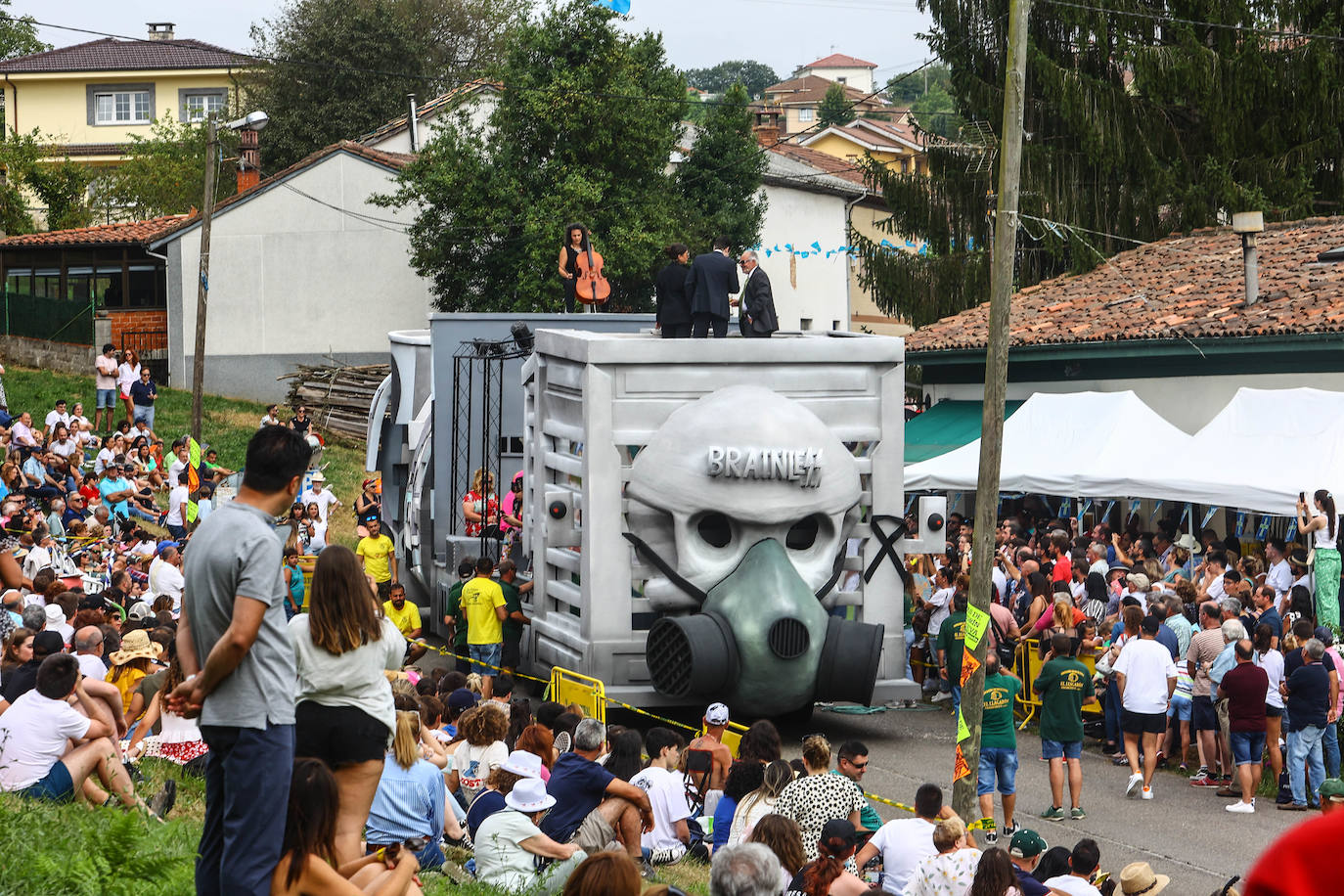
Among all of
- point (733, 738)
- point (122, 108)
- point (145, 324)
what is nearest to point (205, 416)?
point (145, 324)

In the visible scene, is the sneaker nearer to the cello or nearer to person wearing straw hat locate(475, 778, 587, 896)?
person wearing straw hat locate(475, 778, 587, 896)

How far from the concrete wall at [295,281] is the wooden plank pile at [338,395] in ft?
7.70

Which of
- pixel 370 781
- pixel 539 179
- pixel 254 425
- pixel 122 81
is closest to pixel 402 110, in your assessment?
pixel 539 179

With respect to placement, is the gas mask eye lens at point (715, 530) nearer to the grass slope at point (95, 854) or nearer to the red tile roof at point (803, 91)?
the grass slope at point (95, 854)

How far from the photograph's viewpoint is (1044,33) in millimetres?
34219

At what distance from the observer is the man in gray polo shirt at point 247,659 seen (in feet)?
16.8

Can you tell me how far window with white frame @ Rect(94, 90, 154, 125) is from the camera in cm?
7369

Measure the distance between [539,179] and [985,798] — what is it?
1127 inches

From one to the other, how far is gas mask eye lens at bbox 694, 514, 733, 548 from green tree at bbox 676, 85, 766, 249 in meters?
30.1

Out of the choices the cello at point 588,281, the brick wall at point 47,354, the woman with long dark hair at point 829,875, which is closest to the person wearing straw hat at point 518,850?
the woman with long dark hair at point 829,875

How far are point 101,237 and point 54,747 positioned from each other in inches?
1484

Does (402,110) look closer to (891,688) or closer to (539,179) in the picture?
(539,179)

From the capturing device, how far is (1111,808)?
12.9 meters

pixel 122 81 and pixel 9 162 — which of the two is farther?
pixel 122 81
